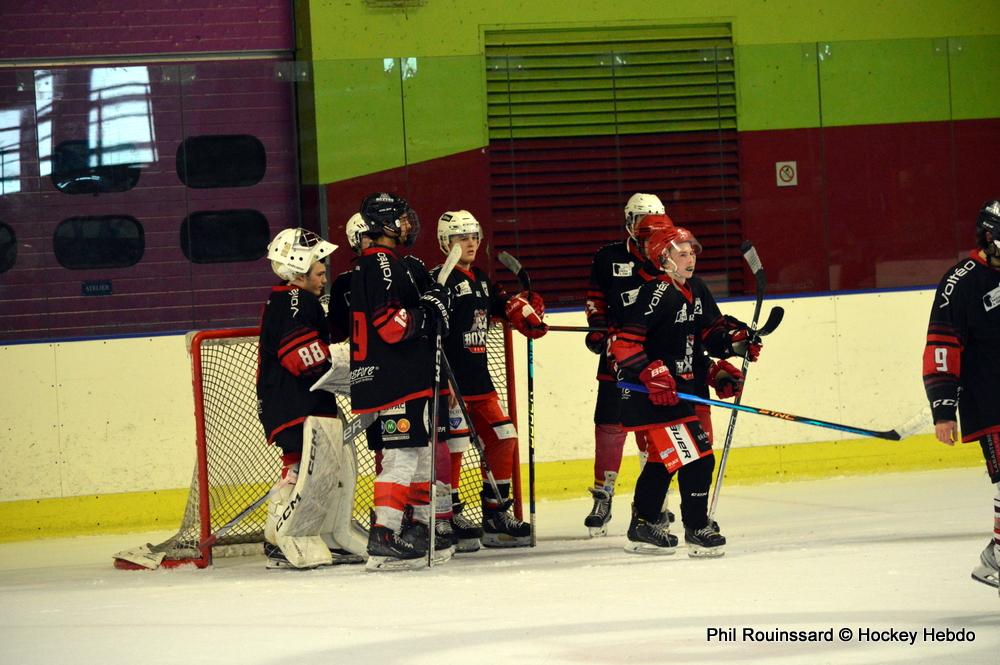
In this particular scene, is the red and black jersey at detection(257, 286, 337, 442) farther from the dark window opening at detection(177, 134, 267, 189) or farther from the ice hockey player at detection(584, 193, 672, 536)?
the dark window opening at detection(177, 134, 267, 189)

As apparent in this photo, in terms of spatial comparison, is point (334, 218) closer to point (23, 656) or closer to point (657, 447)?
point (657, 447)

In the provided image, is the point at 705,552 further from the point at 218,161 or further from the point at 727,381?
the point at 218,161

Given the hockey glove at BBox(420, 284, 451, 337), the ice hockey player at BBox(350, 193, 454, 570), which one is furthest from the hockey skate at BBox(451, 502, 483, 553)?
the hockey glove at BBox(420, 284, 451, 337)

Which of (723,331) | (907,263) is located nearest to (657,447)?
(723,331)

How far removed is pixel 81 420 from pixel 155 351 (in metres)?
0.42

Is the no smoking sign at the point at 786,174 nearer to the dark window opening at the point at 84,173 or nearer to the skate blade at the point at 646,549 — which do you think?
the skate blade at the point at 646,549

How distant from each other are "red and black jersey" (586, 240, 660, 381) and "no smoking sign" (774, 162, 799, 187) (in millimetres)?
1860

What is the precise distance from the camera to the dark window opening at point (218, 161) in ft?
22.7

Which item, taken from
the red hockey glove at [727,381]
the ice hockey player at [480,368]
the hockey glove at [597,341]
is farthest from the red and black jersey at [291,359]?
the red hockey glove at [727,381]

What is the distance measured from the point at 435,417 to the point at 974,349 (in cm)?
180

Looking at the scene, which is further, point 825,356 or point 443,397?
point 825,356

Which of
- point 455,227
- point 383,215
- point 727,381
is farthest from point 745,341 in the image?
point 383,215

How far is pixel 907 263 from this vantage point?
7.44 metres

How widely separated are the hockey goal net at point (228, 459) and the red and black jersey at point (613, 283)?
1.25 feet
